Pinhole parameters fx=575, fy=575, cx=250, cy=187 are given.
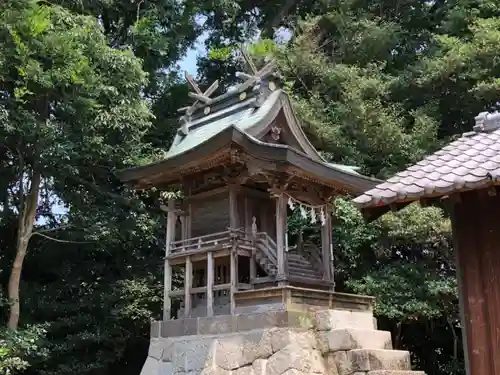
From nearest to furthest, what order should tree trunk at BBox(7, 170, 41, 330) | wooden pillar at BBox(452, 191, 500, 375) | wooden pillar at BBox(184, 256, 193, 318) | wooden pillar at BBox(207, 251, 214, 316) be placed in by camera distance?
wooden pillar at BBox(452, 191, 500, 375) → wooden pillar at BBox(207, 251, 214, 316) → wooden pillar at BBox(184, 256, 193, 318) → tree trunk at BBox(7, 170, 41, 330)

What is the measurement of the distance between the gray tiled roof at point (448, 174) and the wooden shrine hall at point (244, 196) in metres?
4.54

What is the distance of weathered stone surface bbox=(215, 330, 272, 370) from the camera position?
8.99 m

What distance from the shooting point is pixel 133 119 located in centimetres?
1380

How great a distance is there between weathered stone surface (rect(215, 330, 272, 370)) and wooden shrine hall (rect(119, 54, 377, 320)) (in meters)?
0.54

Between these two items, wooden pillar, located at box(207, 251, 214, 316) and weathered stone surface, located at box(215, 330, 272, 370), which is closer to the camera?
weathered stone surface, located at box(215, 330, 272, 370)

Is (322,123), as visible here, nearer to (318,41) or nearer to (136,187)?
(318,41)

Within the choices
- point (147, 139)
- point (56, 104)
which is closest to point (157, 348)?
point (56, 104)

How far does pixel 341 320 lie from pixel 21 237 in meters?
7.99

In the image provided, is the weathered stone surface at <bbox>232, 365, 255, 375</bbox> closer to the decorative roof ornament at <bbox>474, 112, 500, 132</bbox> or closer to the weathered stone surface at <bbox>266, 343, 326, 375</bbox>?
the weathered stone surface at <bbox>266, 343, 326, 375</bbox>

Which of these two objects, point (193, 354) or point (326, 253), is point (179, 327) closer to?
point (193, 354)

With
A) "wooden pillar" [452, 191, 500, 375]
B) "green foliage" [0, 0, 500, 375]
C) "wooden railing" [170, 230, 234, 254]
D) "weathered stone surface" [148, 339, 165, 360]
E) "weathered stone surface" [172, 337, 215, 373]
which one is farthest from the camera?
"green foliage" [0, 0, 500, 375]

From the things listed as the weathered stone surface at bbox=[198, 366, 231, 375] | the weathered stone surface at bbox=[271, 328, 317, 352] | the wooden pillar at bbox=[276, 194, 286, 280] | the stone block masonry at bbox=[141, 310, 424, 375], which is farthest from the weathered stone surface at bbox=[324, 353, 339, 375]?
the weathered stone surface at bbox=[198, 366, 231, 375]

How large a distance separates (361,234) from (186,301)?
5.50 metres

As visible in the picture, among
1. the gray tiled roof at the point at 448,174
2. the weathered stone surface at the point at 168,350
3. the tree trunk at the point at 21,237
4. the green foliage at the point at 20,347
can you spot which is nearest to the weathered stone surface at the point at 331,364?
the weathered stone surface at the point at 168,350
